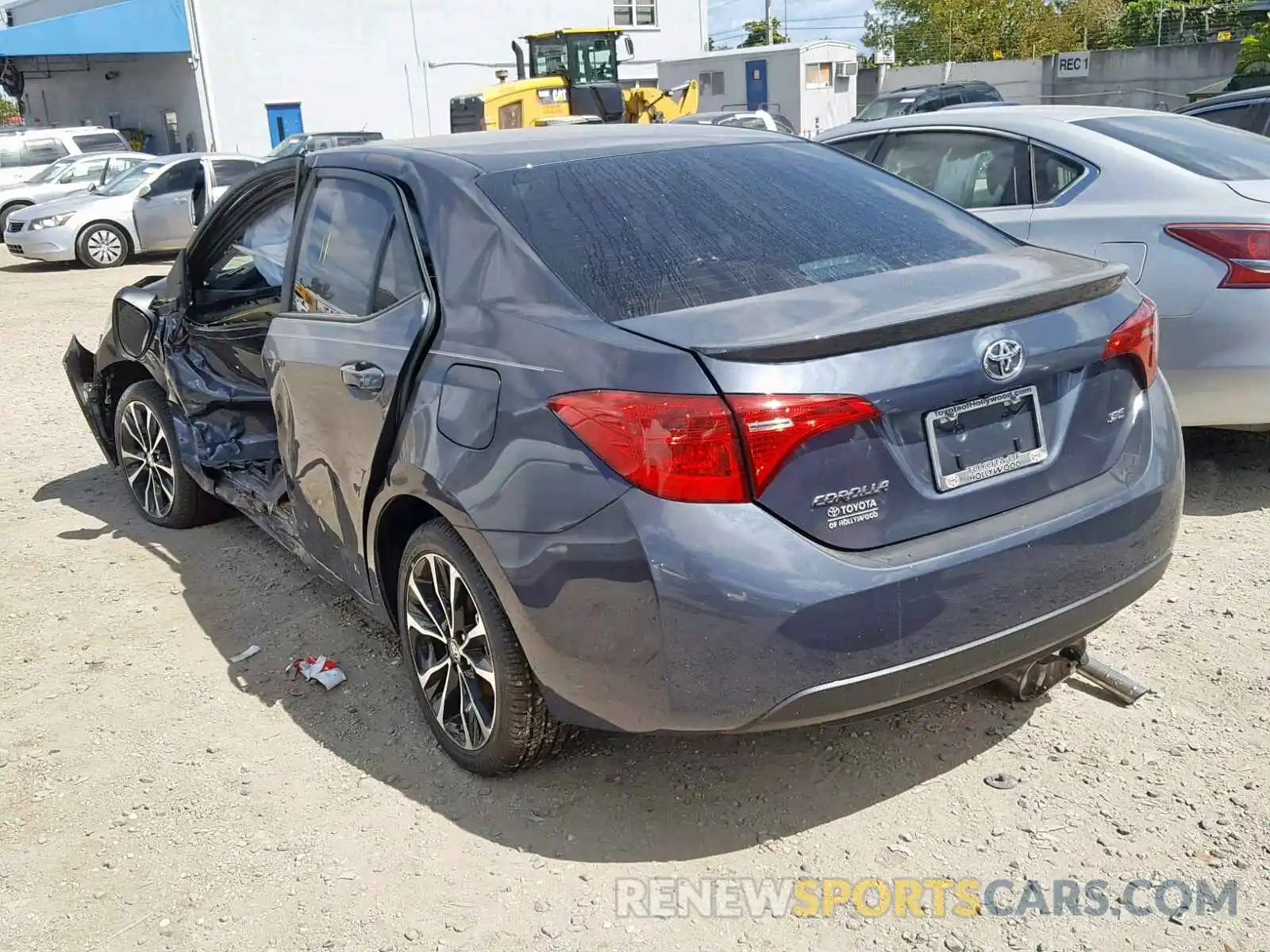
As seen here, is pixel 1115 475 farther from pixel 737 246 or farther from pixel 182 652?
pixel 182 652

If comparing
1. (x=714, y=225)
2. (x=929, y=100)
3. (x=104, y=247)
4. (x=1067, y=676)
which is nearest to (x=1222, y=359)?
(x=1067, y=676)

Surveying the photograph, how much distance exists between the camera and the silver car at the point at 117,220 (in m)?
16.6

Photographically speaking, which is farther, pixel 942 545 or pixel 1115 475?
pixel 1115 475

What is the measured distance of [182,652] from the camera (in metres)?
4.19

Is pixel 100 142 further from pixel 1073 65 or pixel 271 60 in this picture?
pixel 1073 65

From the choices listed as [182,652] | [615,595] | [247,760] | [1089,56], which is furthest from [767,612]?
[1089,56]

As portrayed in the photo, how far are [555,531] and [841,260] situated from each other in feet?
3.53

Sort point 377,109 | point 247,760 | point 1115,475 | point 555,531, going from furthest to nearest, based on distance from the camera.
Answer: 1. point 377,109
2. point 247,760
3. point 1115,475
4. point 555,531

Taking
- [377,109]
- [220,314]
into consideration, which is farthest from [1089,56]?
[220,314]

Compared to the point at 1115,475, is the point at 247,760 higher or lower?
lower

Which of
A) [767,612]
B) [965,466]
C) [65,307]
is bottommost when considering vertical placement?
[65,307]

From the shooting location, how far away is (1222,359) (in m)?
4.55

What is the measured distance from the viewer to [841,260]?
3.04 metres

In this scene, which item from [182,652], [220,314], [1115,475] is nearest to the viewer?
[1115,475]
